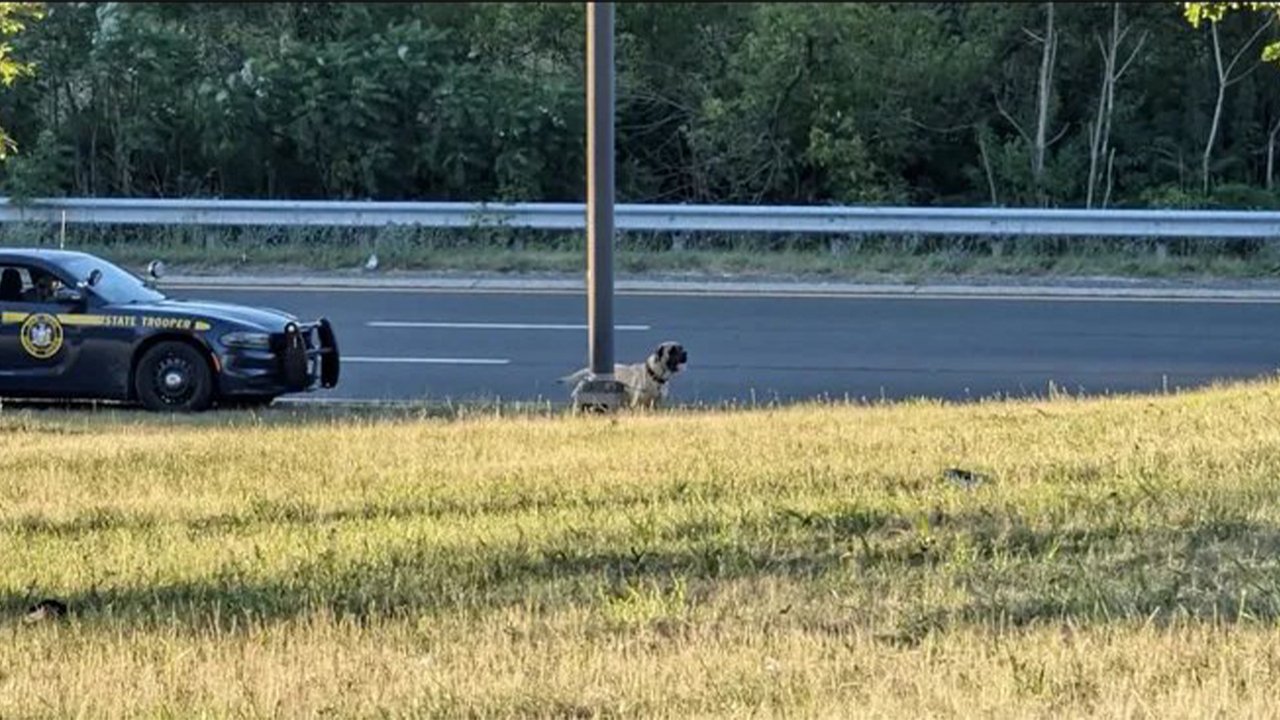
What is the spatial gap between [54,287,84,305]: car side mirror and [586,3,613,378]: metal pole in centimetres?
390

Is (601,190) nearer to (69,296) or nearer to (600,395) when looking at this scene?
(600,395)

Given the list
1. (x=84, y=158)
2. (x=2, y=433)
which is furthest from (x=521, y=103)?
(x=2, y=433)

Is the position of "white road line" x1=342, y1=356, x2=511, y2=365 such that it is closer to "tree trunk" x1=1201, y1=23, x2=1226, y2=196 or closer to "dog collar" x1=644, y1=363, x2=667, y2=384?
"dog collar" x1=644, y1=363, x2=667, y2=384

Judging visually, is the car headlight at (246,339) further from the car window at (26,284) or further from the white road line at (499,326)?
the white road line at (499,326)

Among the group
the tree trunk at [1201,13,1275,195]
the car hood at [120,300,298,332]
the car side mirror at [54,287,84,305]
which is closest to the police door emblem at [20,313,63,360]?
the car side mirror at [54,287,84,305]

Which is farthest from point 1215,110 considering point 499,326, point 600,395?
point 600,395

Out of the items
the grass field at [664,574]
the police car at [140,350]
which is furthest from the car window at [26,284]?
the grass field at [664,574]

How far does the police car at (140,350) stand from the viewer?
47.0 ft

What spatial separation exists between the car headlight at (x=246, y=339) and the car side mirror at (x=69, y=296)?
1200mm

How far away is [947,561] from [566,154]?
21.2 metres

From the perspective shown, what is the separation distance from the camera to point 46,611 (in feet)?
20.8

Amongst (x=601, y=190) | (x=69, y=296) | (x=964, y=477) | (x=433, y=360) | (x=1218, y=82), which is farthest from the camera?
(x=1218, y=82)

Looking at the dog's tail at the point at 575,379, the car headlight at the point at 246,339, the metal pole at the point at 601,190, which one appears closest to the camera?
the metal pole at the point at 601,190

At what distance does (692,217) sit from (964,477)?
15.6 meters
